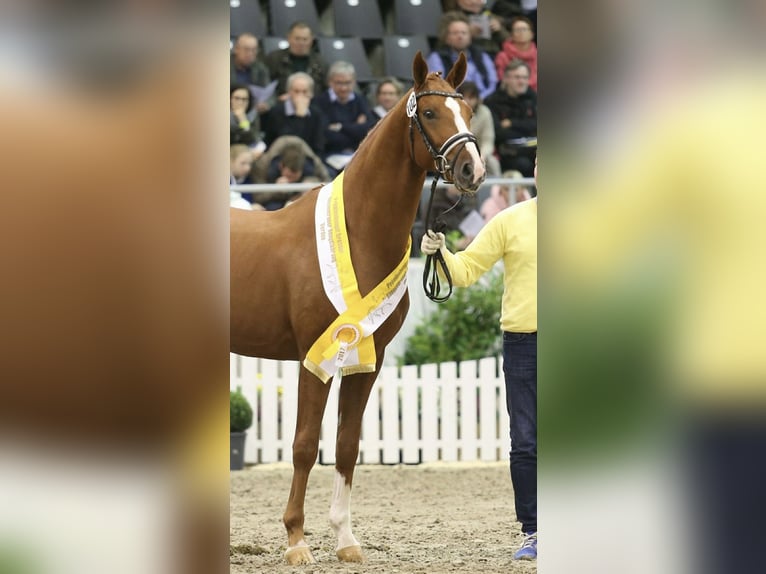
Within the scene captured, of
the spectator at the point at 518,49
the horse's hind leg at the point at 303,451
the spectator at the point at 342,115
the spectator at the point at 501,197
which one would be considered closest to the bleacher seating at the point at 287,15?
the spectator at the point at 342,115

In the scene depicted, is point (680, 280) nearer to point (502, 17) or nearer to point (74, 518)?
point (74, 518)

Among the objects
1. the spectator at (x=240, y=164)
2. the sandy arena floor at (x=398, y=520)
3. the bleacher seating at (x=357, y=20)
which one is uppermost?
the bleacher seating at (x=357, y=20)

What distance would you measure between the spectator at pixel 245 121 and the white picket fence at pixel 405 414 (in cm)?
305

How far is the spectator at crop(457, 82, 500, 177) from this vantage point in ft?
37.0

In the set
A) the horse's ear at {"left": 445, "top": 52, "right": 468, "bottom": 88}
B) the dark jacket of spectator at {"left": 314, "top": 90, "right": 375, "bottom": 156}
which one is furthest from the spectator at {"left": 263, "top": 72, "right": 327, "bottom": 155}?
the horse's ear at {"left": 445, "top": 52, "right": 468, "bottom": 88}

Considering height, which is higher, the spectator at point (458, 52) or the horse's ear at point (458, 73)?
the spectator at point (458, 52)

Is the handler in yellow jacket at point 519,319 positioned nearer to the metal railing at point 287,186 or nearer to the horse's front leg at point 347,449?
the horse's front leg at point 347,449

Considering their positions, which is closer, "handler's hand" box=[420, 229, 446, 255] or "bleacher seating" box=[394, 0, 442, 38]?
"handler's hand" box=[420, 229, 446, 255]

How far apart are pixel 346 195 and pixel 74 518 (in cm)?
378

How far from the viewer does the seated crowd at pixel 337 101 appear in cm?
1092

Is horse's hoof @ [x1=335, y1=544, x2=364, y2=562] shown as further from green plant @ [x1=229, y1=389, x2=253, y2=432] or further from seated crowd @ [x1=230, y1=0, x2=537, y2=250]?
seated crowd @ [x1=230, y1=0, x2=537, y2=250]

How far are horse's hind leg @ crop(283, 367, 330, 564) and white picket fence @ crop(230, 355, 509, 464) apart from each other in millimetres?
3456

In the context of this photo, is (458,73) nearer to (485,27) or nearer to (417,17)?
(485,27)

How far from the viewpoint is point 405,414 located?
881cm
